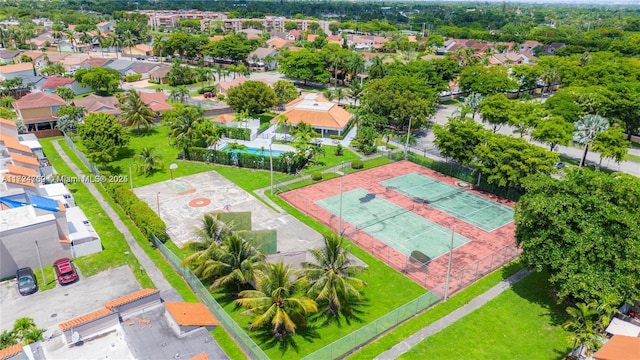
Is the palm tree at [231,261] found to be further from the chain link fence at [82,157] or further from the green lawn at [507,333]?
the chain link fence at [82,157]

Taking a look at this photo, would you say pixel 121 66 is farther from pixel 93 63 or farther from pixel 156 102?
pixel 156 102

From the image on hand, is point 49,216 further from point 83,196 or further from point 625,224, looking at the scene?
point 625,224

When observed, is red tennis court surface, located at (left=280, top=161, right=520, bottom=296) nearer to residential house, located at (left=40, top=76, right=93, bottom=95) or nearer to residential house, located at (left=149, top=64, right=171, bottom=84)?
residential house, located at (left=40, top=76, right=93, bottom=95)

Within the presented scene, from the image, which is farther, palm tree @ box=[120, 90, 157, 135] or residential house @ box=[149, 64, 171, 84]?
residential house @ box=[149, 64, 171, 84]

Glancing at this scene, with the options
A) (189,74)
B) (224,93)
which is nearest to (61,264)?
(224,93)

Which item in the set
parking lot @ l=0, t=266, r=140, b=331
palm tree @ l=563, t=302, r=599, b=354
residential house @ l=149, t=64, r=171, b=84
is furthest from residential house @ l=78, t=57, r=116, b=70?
palm tree @ l=563, t=302, r=599, b=354
